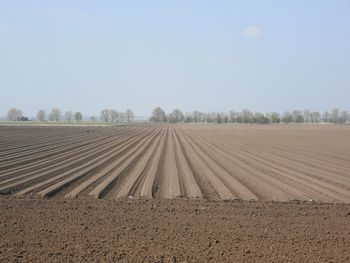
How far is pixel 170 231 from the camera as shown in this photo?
7.87m

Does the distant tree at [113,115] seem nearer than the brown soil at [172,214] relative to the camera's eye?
No

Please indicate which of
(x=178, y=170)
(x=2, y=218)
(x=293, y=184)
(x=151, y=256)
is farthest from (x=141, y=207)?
(x=178, y=170)

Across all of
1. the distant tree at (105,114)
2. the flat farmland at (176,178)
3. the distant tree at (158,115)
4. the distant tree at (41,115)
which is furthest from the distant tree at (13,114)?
the flat farmland at (176,178)

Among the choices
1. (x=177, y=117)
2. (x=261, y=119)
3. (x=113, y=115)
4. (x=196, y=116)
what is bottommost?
(x=261, y=119)

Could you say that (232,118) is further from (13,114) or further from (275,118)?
(13,114)

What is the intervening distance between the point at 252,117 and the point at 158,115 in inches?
1914

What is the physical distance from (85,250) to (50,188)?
622 cm

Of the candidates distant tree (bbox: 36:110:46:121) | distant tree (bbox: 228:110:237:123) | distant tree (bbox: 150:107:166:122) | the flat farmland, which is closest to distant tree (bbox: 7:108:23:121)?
distant tree (bbox: 36:110:46:121)

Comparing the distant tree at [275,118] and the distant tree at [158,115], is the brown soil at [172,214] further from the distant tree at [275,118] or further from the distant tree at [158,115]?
the distant tree at [158,115]

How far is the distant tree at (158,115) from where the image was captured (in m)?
193

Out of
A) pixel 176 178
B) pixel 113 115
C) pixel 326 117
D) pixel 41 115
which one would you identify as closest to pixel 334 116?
A: pixel 326 117

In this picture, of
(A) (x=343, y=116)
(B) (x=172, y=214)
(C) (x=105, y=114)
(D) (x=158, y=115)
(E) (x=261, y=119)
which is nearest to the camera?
(B) (x=172, y=214)

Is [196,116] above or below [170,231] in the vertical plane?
above

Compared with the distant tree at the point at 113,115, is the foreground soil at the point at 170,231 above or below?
below
